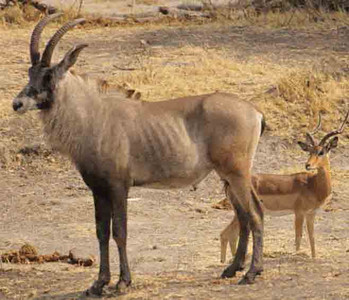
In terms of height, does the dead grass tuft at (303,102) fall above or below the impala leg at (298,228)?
above

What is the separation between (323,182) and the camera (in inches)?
556

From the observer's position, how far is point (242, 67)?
19.4m

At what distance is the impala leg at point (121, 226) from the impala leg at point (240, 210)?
3.10ft

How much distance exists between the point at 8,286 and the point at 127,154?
172 centimetres

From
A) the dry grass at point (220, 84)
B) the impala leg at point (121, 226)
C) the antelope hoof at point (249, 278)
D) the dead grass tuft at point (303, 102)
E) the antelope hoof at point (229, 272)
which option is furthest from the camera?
the dead grass tuft at point (303, 102)

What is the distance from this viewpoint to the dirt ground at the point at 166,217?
1038 centimetres

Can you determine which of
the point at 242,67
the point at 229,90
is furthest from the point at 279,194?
the point at 242,67

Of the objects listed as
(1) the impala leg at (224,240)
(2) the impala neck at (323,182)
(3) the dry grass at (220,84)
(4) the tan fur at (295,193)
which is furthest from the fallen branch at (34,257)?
(3) the dry grass at (220,84)

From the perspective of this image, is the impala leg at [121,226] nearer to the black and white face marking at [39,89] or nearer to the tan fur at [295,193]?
the black and white face marking at [39,89]

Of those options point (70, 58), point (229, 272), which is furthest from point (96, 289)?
point (70, 58)

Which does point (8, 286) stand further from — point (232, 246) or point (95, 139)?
point (232, 246)

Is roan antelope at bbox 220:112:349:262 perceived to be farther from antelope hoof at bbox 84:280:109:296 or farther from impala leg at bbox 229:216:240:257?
antelope hoof at bbox 84:280:109:296

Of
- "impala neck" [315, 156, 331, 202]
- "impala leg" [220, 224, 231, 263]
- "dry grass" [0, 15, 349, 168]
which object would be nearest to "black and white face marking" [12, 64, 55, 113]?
"impala leg" [220, 224, 231, 263]

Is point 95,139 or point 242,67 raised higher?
point 95,139
